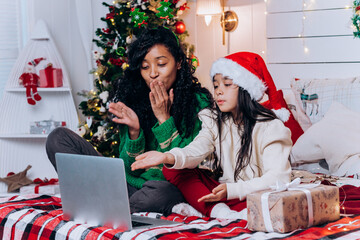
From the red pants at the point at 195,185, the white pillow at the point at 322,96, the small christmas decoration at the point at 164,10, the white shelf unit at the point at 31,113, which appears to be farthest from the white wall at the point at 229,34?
the red pants at the point at 195,185

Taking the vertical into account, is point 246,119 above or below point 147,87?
below

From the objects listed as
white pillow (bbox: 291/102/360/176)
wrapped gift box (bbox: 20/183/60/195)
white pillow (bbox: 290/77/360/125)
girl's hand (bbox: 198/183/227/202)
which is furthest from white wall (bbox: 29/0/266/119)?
girl's hand (bbox: 198/183/227/202)

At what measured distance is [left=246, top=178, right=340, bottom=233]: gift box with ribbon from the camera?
4.76 ft

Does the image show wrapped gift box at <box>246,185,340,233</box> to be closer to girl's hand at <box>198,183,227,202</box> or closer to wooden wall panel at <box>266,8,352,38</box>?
girl's hand at <box>198,183,227,202</box>

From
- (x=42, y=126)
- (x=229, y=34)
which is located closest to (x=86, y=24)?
(x=42, y=126)

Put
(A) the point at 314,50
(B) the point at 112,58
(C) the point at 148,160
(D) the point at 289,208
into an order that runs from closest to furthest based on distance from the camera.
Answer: (D) the point at 289,208
(C) the point at 148,160
(A) the point at 314,50
(B) the point at 112,58

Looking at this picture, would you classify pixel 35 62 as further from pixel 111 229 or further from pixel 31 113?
pixel 111 229

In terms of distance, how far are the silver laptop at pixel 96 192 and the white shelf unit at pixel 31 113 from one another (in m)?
2.31

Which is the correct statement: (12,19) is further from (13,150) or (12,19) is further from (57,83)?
(13,150)

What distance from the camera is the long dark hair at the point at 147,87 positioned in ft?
7.54

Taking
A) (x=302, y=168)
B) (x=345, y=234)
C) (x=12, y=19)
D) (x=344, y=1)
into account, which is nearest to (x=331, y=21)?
(x=344, y=1)

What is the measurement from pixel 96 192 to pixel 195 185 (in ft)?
1.63

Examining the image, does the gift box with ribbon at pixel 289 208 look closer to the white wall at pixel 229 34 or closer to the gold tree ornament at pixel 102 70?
the white wall at pixel 229 34

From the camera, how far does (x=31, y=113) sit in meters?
4.02
